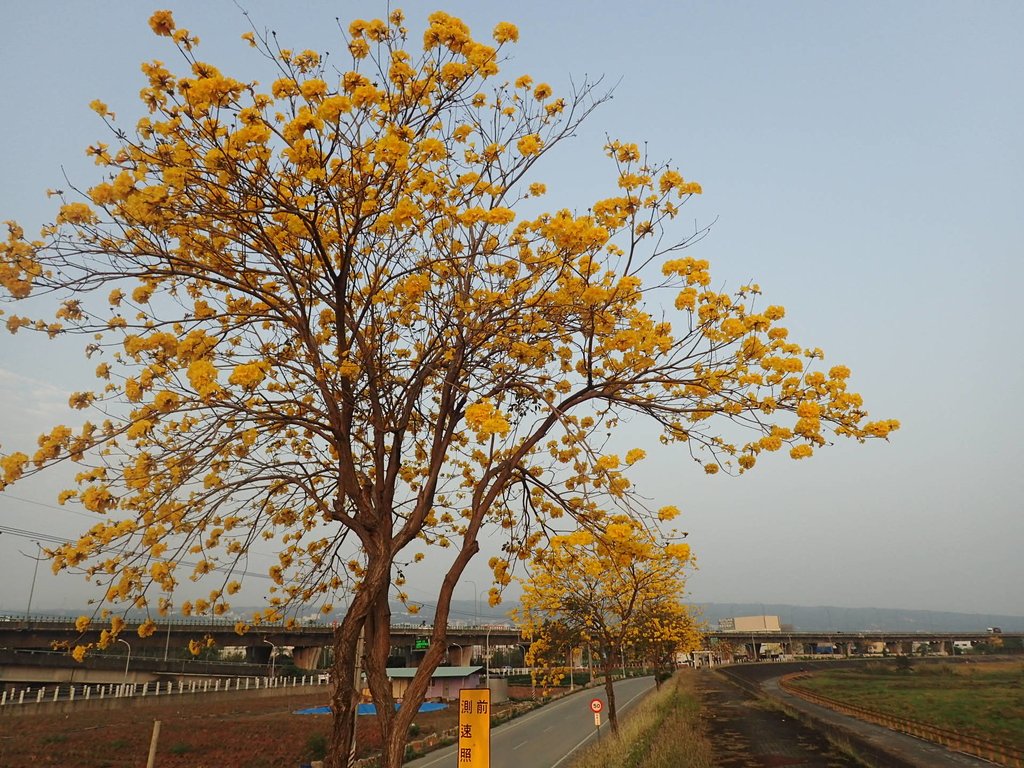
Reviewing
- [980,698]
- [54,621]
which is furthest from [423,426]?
[54,621]

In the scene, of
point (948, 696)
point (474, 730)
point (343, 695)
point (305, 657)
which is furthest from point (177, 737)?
point (305, 657)

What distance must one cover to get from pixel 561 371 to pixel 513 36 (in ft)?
12.1

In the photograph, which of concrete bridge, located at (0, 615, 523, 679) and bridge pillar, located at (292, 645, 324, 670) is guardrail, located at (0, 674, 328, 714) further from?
bridge pillar, located at (292, 645, 324, 670)

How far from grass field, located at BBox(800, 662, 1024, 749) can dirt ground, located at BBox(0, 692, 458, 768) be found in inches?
988

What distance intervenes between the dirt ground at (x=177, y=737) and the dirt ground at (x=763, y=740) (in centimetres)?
1301

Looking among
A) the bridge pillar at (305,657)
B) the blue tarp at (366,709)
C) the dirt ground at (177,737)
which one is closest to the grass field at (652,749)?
the dirt ground at (177,737)

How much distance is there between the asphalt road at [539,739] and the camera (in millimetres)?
23188

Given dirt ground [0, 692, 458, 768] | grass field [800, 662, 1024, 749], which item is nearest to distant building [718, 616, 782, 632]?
grass field [800, 662, 1024, 749]

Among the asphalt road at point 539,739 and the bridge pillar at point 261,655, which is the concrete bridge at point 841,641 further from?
the asphalt road at point 539,739

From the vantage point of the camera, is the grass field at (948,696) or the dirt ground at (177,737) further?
the grass field at (948,696)

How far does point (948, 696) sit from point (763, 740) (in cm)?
2542

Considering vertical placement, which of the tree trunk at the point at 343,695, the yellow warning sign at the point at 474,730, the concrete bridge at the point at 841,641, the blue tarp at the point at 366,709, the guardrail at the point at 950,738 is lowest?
the concrete bridge at the point at 841,641

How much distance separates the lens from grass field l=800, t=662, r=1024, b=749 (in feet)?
94.4

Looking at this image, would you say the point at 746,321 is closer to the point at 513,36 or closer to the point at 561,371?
the point at 561,371
